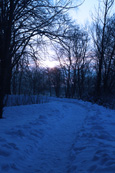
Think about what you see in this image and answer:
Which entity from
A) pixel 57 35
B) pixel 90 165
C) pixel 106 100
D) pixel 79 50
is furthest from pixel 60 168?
pixel 79 50

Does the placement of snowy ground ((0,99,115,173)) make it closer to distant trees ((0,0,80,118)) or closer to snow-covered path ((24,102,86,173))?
snow-covered path ((24,102,86,173))

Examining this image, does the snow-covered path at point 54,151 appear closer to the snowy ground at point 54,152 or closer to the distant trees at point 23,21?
the snowy ground at point 54,152

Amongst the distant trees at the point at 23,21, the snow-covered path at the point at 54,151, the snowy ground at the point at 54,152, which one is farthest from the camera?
the distant trees at the point at 23,21

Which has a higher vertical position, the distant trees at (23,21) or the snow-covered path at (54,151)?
the distant trees at (23,21)

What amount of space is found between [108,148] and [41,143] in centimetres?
→ 208

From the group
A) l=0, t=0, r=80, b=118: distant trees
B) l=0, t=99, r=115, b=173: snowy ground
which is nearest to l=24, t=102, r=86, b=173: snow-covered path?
l=0, t=99, r=115, b=173: snowy ground

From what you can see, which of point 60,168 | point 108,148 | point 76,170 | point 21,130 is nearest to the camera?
point 76,170

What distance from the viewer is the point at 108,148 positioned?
362 centimetres

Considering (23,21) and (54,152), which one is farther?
(23,21)

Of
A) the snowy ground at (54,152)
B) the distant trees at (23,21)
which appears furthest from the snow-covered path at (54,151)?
the distant trees at (23,21)

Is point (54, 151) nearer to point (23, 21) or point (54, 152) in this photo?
point (54, 152)

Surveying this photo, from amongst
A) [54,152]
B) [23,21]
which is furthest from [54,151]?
[23,21]

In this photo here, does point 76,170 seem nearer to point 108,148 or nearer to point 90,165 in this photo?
point 90,165

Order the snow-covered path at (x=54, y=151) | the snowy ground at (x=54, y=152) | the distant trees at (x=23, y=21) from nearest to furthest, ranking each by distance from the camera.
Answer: the snowy ground at (x=54, y=152), the snow-covered path at (x=54, y=151), the distant trees at (x=23, y=21)
